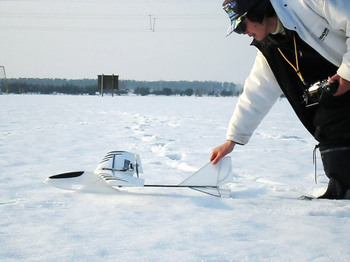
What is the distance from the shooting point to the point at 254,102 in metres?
2.02

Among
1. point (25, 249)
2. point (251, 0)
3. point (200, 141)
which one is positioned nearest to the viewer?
point (25, 249)

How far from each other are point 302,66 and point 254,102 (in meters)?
0.35

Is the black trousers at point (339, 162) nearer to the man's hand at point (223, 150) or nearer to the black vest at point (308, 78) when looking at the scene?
the black vest at point (308, 78)

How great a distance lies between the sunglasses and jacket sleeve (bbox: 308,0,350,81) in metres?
0.30

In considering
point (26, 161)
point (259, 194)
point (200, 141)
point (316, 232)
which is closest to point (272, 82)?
point (259, 194)

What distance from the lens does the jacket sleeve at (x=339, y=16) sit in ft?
4.51

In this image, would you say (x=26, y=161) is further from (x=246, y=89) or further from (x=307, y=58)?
(x=307, y=58)

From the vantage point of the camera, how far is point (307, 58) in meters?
1.74

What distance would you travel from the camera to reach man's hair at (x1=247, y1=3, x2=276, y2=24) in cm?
156

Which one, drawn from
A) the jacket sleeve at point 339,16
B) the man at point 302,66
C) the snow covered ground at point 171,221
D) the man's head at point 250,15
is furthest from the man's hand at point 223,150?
the jacket sleeve at point 339,16

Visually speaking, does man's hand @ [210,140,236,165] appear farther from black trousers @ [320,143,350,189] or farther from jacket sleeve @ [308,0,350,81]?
jacket sleeve @ [308,0,350,81]

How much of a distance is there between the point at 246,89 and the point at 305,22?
586 mm

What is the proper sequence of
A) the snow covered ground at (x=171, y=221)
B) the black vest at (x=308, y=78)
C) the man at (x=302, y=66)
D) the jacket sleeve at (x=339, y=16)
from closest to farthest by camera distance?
the snow covered ground at (x=171, y=221), the jacket sleeve at (x=339, y=16), the man at (x=302, y=66), the black vest at (x=308, y=78)

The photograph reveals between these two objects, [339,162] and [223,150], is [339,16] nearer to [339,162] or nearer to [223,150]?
[339,162]
